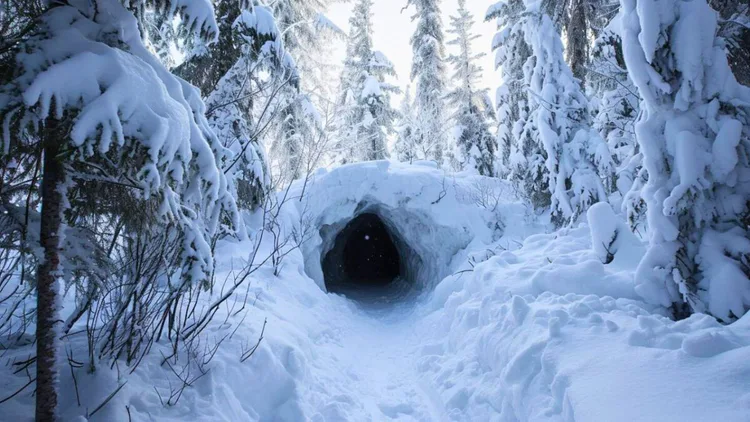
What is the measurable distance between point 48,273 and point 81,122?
107 cm

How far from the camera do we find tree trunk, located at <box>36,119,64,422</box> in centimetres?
229

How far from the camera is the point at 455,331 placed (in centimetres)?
623

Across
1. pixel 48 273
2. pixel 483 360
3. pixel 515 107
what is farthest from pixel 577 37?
pixel 48 273

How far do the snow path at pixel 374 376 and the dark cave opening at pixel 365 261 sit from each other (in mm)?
7370

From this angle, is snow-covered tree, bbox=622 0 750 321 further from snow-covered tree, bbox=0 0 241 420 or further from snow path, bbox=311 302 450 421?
snow-covered tree, bbox=0 0 241 420

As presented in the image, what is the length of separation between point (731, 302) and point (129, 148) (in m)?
5.50

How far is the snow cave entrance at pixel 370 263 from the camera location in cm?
1586

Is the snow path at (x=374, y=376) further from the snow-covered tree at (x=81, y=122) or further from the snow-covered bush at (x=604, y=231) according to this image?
the snow-covered bush at (x=604, y=231)

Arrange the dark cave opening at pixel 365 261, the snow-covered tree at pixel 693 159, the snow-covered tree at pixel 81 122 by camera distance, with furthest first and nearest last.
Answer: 1. the dark cave opening at pixel 365 261
2. the snow-covered tree at pixel 693 159
3. the snow-covered tree at pixel 81 122

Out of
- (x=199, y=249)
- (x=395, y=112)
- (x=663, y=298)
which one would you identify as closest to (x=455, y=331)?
(x=663, y=298)

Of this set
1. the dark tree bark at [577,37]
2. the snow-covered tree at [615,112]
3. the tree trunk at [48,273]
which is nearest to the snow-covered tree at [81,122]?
the tree trunk at [48,273]

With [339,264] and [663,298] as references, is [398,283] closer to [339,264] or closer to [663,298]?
[339,264]

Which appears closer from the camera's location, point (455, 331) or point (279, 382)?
point (279, 382)

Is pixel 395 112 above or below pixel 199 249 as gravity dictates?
above
